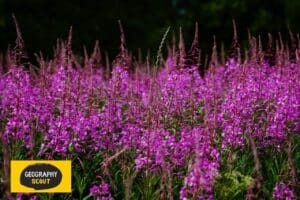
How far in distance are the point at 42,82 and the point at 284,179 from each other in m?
2.35

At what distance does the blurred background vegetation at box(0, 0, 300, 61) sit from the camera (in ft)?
56.1

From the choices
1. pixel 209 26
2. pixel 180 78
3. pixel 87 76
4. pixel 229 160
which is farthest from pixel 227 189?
pixel 209 26

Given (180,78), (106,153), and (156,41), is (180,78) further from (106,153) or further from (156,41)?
(156,41)

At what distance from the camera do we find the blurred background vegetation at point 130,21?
56.1 ft

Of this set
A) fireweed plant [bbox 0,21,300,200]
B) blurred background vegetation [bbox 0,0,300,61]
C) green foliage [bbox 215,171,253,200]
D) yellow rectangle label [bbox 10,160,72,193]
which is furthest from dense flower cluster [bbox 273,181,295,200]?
blurred background vegetation [bbox 0,0,300,61]

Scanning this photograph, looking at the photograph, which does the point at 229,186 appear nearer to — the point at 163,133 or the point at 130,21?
the point at 163,133

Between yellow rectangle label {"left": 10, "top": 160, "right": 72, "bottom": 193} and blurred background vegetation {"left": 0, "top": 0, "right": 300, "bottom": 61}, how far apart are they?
12109 mm

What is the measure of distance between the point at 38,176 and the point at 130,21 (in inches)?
555

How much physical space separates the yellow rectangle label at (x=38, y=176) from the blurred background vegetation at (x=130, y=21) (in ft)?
39.7

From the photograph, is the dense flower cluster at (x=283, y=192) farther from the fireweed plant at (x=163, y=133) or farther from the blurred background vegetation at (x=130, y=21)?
the blurred background vegetation at (x=130, y=21)

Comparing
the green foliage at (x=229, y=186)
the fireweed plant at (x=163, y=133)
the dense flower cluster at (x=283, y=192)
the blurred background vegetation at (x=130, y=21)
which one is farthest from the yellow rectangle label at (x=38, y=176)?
the blurred background vegetation at (x=130, y=21)

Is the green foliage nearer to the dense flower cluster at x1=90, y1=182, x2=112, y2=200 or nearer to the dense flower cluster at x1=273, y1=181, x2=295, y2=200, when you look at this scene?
the dense flower cluster at x1=273, y1=181, x2=295, y2=200

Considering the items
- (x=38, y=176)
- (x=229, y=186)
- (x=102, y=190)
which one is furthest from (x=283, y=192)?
(x=38, y=176)

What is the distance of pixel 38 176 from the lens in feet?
15.4
